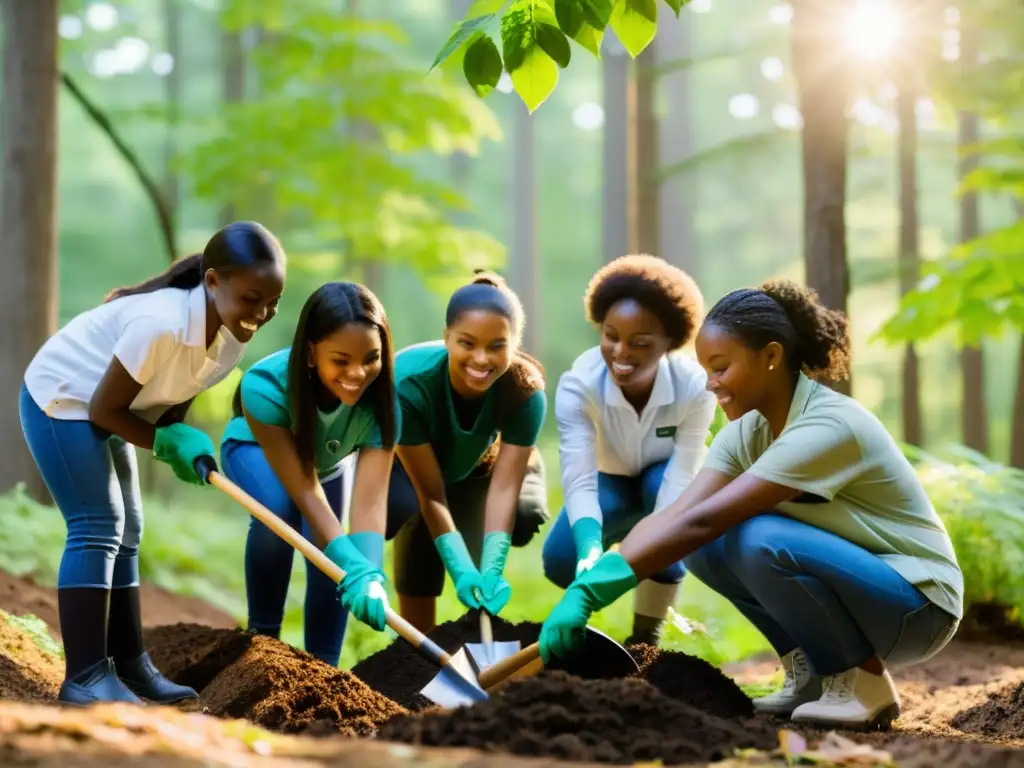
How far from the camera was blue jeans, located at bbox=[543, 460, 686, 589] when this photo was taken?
12.6 ft

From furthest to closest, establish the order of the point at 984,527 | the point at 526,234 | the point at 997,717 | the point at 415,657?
the point at 526,234
the point at 984,527
the point at 415,657
the point at 997,717

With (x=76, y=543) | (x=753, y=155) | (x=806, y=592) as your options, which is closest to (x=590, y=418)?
(x=806, y=592)

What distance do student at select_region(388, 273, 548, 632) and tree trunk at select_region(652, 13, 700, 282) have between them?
5754mm

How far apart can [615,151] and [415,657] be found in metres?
8.74

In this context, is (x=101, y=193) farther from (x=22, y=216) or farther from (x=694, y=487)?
(x=694, y=487)

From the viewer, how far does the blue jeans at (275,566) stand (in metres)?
3.63

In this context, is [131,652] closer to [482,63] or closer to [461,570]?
[461,570]

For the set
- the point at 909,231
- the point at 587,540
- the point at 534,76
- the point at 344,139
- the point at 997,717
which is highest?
the point at 344,139

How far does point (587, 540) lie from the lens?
342 centimetres

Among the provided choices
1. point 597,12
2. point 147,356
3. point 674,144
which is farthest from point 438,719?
point 674,144

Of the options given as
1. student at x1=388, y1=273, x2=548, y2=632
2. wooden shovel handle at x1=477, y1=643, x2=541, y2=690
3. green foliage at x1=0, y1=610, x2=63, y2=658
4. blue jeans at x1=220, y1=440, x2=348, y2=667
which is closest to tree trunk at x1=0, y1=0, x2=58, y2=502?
green foliage at x1=0, y1=610, x2=63, y2=658

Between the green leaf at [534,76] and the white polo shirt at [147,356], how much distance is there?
1.20 meters

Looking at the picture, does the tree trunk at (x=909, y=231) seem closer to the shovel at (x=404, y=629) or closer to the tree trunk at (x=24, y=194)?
the tree trunk at (x=24, y=194)

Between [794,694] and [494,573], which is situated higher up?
[494,573]
